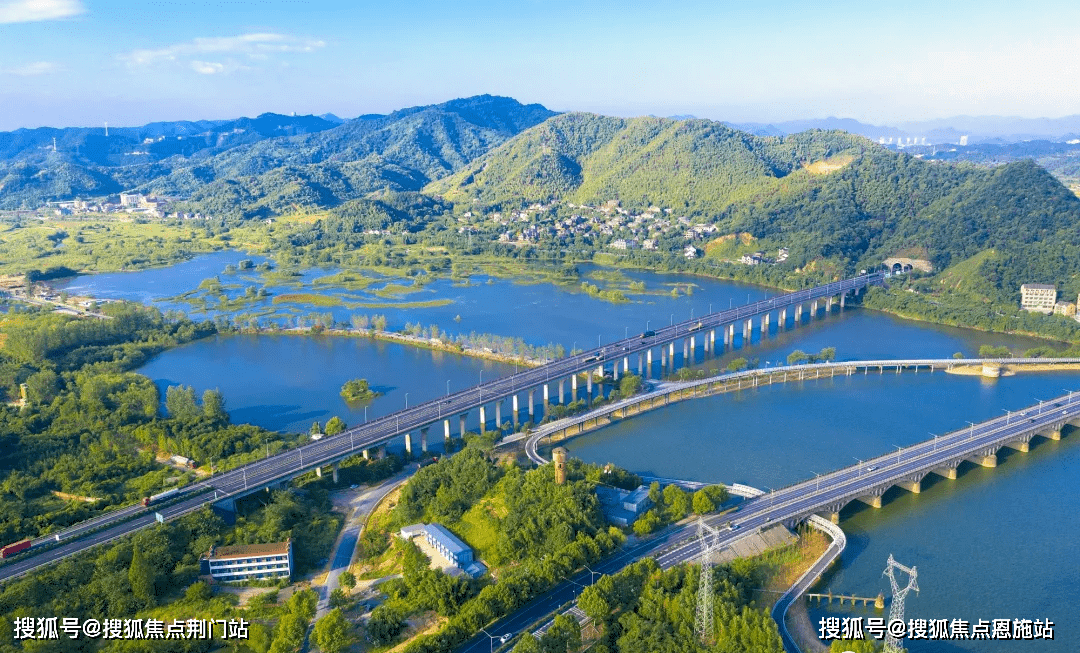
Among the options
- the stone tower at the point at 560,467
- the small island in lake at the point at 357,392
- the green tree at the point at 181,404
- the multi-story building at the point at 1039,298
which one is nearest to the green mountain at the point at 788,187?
the multi-story building at the point at 1039,298

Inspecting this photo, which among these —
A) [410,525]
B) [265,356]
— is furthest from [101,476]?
[265,356]

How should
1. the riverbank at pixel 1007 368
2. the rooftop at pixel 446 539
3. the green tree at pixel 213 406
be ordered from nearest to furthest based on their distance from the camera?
the rooftop at pixel 446 539, the green tree at pixel 213 406, the riverbank at pixel 1007 368

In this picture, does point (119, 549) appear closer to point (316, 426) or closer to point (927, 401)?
point (316, 426)

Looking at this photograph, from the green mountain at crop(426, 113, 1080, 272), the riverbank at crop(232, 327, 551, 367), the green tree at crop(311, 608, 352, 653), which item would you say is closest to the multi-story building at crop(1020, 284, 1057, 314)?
the green mountain at crop(426, 113, 1080, 272)

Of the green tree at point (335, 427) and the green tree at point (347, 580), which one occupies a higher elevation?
the green tree at point (335, 427)

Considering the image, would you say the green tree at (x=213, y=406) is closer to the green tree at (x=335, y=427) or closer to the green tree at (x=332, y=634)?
the green tree at (x=335, y=427)

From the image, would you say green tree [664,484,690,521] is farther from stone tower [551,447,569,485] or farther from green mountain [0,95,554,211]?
green mountain [0,95,554,211]
